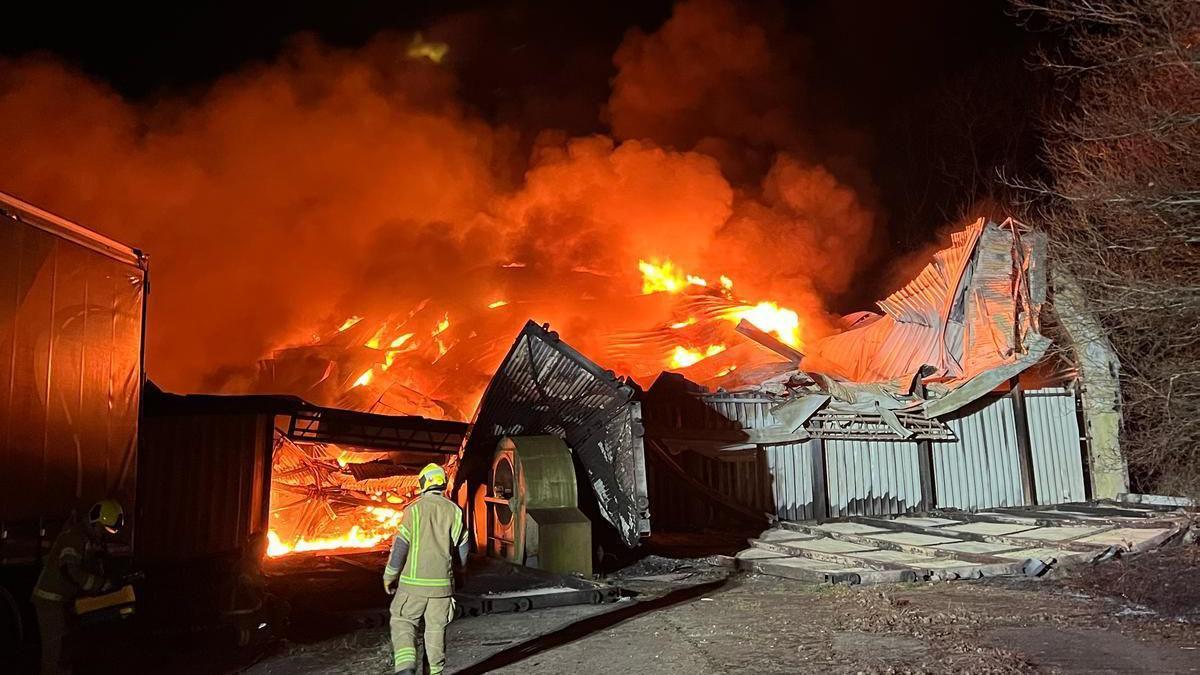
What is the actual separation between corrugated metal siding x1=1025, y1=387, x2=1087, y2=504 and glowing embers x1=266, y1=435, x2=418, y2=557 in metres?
12.1

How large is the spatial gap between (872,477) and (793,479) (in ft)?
5.22

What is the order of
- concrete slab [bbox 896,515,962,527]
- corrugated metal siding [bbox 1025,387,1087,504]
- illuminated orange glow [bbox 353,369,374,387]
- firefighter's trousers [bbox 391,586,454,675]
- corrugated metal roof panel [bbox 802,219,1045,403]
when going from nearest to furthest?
firefighter's trousers [bbox 391,586,454,675], concrete slab [bbox 896,515,962,527], corrugated metal roof panel [bbox 802,219,1045,403], corrugated metal siding [bbox 1025,387,1087,504], illuminated orange glow [bbox 353,369,374,387]

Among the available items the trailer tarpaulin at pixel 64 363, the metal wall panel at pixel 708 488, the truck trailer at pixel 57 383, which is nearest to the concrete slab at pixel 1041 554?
the metal wall panel at pixel 708 488

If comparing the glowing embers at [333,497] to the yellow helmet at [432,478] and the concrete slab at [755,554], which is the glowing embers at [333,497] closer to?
the concrete slab at [755,554]

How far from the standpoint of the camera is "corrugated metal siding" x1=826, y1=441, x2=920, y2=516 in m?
13.7

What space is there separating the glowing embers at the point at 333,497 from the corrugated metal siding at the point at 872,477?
7706mm

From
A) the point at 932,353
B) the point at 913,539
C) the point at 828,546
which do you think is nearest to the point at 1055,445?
the point at 932,353

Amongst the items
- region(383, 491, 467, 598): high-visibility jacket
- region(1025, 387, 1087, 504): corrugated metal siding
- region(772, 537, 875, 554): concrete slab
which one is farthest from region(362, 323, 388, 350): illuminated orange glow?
region(383, 491, 467, 598): high-visibility jacket

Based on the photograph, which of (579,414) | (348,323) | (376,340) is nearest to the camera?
(579,414)

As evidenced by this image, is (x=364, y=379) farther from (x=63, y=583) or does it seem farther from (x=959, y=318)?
(x=63, y=583)

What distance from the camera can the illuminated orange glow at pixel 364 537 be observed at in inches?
531

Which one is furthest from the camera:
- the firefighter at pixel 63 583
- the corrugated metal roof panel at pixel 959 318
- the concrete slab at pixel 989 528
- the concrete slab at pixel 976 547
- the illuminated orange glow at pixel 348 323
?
the illuminated orange glow at pixel 348 323

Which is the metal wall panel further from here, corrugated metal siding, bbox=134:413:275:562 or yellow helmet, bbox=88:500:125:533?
yellow helmet, bbox=88:500:125:533

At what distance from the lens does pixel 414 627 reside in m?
5.02
